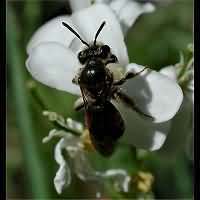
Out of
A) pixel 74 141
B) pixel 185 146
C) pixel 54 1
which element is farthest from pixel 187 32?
pixel 74 141

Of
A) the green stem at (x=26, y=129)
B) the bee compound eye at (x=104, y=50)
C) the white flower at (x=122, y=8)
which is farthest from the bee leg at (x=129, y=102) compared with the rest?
the green stem at (x=26, y=129)

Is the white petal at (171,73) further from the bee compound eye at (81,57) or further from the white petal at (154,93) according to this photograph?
the bee compound eye at (81,57)

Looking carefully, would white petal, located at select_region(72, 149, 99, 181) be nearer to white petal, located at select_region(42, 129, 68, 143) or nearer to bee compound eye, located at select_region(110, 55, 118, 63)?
white petal, located at select_region(42, 129, 68, 143)

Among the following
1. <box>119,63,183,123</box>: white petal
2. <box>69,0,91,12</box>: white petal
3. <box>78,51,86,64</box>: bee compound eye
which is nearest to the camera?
<box>119,63,183,123</box>: white petal

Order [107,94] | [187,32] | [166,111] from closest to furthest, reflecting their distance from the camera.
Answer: [166,111]
[107,94]
[187,32]

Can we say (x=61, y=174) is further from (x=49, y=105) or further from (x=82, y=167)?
(x=49, y=105)

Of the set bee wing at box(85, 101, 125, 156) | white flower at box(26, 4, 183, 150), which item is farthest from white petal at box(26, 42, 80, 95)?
bee wing at box(85, 101, 125, 156)

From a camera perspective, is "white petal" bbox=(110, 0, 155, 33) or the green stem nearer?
"white petal" bbox=(110, 0, 155, 33)
